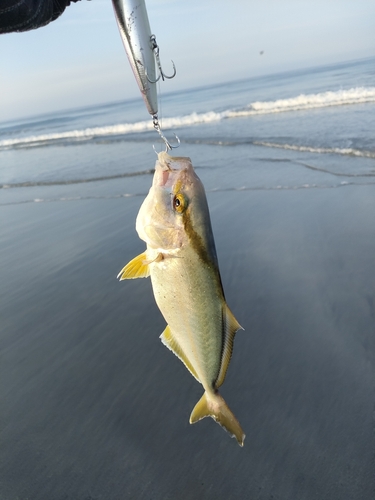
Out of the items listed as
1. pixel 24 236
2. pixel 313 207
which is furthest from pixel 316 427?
pixel 24 236

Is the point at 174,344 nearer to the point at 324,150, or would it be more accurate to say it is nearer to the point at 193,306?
the point at 193,306

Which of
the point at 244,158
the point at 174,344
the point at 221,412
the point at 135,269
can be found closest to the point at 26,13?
the point at 135,269

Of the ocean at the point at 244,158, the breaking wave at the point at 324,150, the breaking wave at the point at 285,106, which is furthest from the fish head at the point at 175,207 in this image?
the breaking wave at the point at 285,106

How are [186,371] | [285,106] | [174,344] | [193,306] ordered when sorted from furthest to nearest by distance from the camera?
[285,106] < [186,371] < [174,344] < [193,306]

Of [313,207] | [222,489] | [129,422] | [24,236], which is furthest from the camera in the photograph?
[24,236]

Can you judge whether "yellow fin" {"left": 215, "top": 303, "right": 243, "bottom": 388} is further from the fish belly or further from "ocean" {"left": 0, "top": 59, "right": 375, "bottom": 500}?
"ocean" {"left": 0, "top": 59, "right": 375, "bottom": 500}

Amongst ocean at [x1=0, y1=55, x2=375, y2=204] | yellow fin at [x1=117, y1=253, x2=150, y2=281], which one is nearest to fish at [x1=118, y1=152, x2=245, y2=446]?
yellow fin at [x1=117, y1=253, x2=150, y2=281]

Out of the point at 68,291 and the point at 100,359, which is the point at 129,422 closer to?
the point at 100,359
